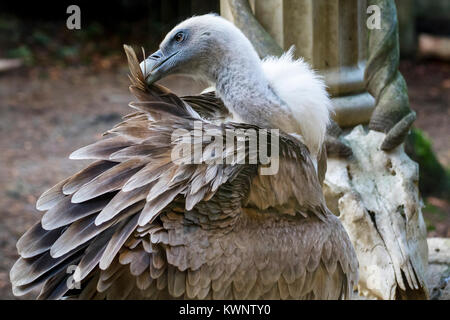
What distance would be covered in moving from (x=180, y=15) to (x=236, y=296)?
1.26 meters

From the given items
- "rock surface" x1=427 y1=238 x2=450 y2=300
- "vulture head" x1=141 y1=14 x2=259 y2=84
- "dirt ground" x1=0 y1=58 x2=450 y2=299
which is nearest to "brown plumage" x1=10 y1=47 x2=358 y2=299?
"vulture head" x1=141 y1=14 x2=259 y2=84

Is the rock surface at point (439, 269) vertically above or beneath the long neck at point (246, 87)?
beneath

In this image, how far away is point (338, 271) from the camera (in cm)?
234

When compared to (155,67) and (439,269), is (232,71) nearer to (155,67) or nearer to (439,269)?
(155,67)

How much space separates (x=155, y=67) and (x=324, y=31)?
980mm

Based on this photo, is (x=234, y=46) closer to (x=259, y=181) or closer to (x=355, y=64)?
(x=259, y=181)

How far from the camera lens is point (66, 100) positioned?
22.8 feet

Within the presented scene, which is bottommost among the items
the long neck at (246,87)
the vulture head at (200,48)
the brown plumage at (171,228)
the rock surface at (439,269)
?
the rock surface at (439,269)

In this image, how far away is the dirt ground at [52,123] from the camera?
17.4 ft

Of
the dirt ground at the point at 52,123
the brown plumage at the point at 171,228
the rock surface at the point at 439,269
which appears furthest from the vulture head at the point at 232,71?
the dirt ground at the point at 52,123

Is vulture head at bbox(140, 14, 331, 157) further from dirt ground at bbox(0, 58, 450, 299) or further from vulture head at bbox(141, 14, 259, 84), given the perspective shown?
dirt ground at bbox(0, 58, 450, 299)

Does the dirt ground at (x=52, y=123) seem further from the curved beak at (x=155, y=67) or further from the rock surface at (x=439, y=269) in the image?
the curved beak at (x=155, y=67)

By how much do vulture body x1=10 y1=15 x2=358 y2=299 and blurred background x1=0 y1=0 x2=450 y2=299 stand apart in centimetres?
229

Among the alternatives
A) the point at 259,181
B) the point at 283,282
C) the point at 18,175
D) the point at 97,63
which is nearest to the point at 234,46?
the point at 259,181
